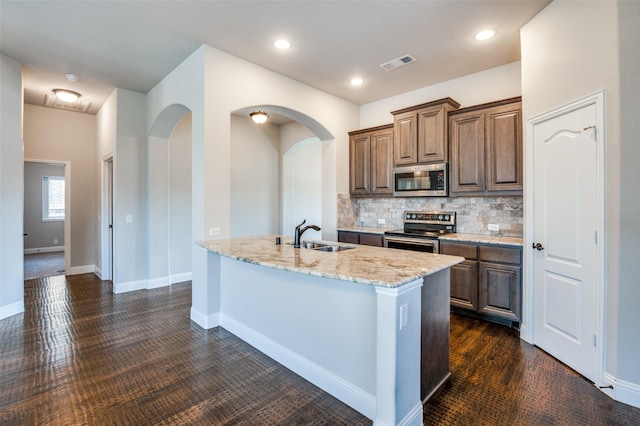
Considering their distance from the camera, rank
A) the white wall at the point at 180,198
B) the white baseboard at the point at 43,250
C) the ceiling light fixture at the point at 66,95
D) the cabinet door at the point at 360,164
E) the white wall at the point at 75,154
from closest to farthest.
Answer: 1. the ceiling light fixture at the point at 66,95
2. the cabinet door at the point at 360,164
3. the white wall at the point at 180,198
4. the white wall at the point at 75,154
5. the white baseboard at the point at 43,250

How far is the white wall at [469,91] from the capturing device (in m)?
3.89

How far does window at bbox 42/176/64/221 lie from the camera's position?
853 cm

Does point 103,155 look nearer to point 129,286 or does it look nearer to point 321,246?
point 129,286

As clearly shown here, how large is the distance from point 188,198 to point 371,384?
448cm

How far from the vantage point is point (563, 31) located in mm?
2611

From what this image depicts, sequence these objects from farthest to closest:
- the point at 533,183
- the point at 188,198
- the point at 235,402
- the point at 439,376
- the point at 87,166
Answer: the point at 87,166
the point at 188,198
the point at 533,183
the point at 439,376
the point at 235,402

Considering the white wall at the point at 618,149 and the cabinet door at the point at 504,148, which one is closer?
the white wall at the point at 618,149

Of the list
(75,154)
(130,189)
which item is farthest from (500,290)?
(75,154)

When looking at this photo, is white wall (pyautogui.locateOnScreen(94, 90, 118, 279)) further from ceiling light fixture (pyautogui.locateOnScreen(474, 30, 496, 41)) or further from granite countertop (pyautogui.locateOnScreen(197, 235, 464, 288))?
ceiling light fixture (pyautogui.locateOnScreen(474, 30, 496, 41))

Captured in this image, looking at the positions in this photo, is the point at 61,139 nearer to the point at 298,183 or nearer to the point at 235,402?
the point at 298,183

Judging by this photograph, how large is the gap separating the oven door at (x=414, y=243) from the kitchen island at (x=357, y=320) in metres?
1.45

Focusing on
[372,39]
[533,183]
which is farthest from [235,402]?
[372,39]

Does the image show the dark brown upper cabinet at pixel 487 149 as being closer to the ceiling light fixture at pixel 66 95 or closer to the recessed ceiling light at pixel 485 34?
the recessed ceiling light at pixel 485 34

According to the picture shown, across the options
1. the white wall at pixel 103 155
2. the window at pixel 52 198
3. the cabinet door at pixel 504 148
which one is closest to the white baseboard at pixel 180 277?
the white wall at pixel 103 155
